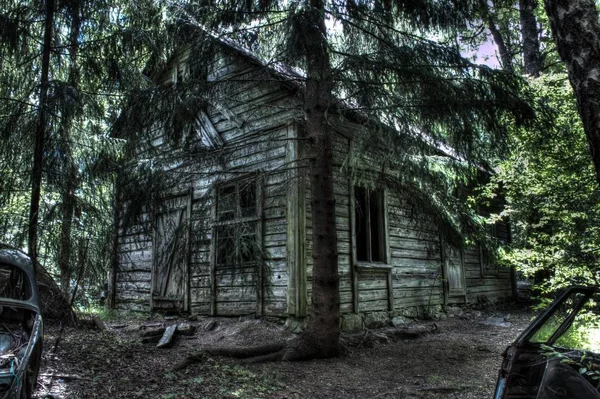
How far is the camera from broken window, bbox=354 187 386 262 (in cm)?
1041

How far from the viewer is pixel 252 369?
639cm

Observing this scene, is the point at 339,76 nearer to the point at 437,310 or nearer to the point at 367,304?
the point at 367,304

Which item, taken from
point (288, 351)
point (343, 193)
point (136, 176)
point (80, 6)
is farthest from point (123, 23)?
point (288, 351)

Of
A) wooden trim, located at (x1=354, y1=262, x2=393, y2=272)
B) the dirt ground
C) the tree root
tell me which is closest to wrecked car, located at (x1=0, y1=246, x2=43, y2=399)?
the dirt ground

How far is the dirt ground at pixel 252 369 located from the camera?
17.6ft

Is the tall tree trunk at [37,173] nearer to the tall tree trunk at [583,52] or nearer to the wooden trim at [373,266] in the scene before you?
the wooden trim at [373,266]

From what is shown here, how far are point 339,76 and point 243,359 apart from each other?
14.6 feet

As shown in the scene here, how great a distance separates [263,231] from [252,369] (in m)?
3.37

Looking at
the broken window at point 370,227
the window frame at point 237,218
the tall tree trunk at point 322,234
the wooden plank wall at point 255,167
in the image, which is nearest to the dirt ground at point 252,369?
the tall tree trunk at point 322,234

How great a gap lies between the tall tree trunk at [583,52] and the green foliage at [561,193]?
10.4 feet

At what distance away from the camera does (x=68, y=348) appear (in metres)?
6.98

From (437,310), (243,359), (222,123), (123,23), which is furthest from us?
(437,310)

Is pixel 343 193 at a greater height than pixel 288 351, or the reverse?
pixel 343 193

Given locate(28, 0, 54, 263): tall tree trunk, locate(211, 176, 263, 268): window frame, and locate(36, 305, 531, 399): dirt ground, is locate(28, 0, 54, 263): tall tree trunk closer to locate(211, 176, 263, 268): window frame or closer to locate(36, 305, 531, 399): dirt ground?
locate(36, 305, 531, 399): dirt ground
